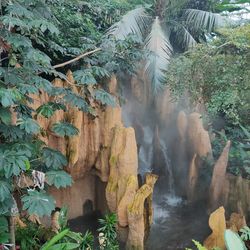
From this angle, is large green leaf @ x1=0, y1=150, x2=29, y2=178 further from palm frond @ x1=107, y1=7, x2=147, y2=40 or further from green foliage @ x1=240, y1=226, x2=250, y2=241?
palm frond @ x1=107, y1=7, x2=147, y2=40

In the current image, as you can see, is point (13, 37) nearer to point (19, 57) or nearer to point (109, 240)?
point (19, 57)

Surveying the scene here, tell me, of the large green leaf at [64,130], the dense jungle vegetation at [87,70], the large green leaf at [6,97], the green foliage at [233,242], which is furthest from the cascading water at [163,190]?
the large green leaf at [6,97]

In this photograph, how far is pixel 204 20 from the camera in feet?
31.5

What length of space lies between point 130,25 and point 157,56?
4.05 ft

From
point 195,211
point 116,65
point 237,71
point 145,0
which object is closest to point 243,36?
point 237,71

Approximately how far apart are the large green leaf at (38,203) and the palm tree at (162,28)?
484 cm

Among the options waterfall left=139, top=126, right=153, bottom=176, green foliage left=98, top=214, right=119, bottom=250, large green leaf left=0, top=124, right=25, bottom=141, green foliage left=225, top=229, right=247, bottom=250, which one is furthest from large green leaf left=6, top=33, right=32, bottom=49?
waterfall left=139, top=126, right=153, bottom=176

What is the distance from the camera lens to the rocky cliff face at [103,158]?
19.5 feet

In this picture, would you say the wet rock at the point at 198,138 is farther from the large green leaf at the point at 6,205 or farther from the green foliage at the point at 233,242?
the large green leaf at the point at 6,205

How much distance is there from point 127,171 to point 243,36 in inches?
122

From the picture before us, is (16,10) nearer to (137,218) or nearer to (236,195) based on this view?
(137,218)

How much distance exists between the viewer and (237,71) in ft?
20.8

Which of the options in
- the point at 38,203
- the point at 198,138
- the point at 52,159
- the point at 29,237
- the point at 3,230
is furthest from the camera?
the point at 198,138

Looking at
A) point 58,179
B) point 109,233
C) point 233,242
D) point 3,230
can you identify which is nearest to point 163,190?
point 109,233
